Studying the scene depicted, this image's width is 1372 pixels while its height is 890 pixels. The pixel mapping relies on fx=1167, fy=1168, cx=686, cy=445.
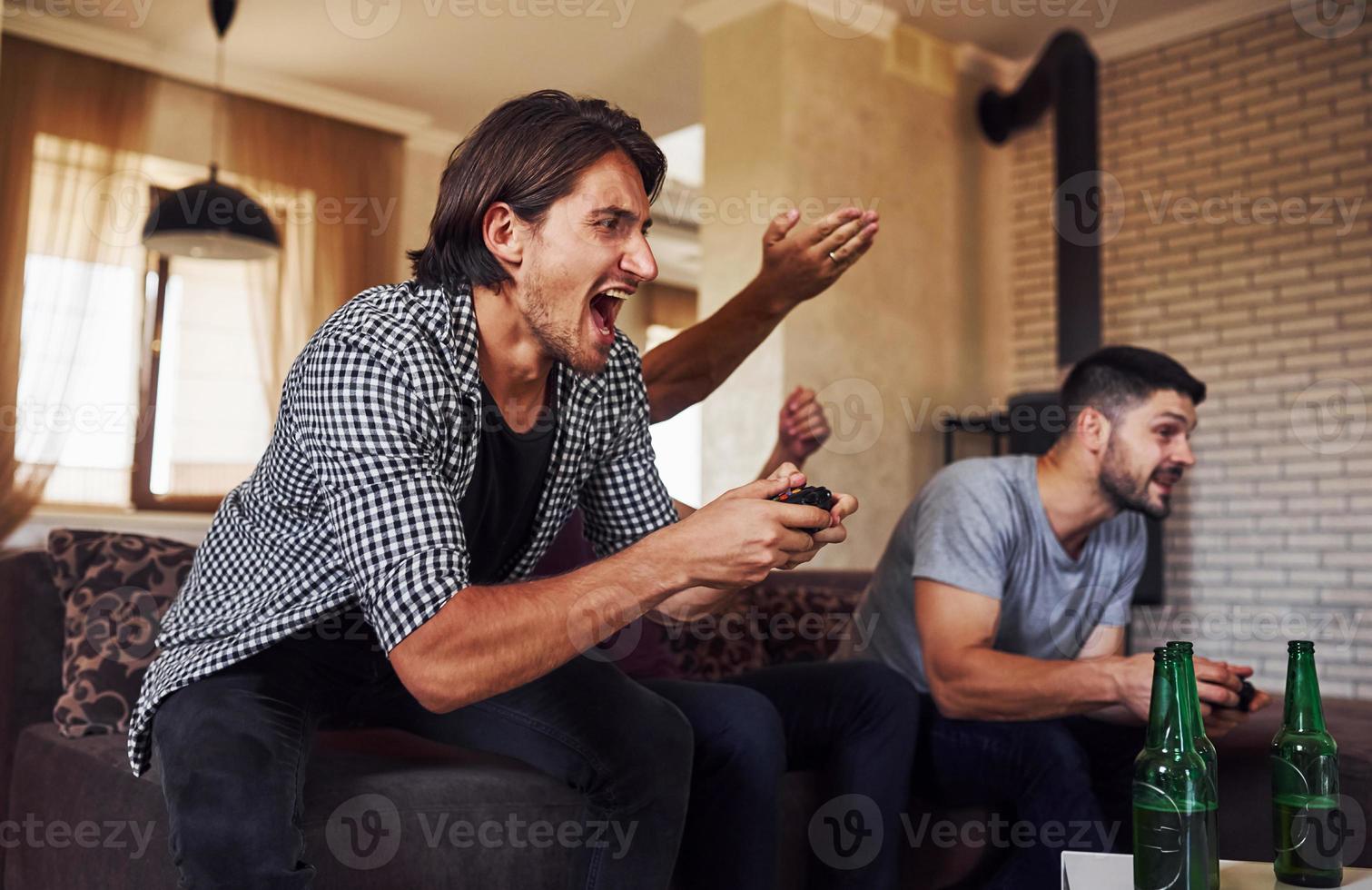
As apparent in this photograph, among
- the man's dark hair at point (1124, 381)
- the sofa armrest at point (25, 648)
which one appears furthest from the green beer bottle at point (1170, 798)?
the sofa armrest at point (25, 648)

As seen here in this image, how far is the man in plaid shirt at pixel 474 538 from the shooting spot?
1.27 m

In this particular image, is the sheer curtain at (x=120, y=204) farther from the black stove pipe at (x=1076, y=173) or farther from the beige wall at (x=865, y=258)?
the black stove pipe at (x=1076, y=173)

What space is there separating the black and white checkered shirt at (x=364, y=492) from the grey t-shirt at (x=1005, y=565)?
692 millimetres

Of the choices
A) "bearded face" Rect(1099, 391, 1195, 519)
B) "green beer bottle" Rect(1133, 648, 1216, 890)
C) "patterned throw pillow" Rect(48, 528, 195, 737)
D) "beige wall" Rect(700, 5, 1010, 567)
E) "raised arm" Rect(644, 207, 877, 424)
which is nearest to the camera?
"green beer bottle" Rect(1133, 648, 1216, 890)

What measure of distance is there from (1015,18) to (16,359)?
17.0ft

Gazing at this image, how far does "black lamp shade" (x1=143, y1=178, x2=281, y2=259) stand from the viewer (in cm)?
450

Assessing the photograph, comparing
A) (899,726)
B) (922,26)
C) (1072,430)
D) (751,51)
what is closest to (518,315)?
(899,726)

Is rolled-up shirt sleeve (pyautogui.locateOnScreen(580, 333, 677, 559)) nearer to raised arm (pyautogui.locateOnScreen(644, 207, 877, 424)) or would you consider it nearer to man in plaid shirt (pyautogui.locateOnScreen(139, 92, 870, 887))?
man in plaid shirt (pyautogui.locateOnScreen(139, 92, 870, 887))

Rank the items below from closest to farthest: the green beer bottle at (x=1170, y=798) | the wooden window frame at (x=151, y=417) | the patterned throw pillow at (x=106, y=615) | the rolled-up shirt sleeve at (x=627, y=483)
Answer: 1. the green beer bottle at (x=1170, y=798)
2. the rolled-up shirt sleeve at (x=627, y=483)
3. the patterned throw pillow at (x=106, y=615)
4. the wooden window frame at (x=151, y=417)

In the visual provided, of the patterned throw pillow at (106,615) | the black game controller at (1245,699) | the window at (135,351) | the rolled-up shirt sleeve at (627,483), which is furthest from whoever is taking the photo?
the window at (135,351)

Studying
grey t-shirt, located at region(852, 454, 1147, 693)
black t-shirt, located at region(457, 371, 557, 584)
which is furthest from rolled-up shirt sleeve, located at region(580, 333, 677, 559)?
grey t-shirt, located at region(852, 454, 1147, 693)

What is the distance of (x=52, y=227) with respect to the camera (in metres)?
5.77

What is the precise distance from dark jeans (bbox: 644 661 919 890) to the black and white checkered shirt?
383 mm

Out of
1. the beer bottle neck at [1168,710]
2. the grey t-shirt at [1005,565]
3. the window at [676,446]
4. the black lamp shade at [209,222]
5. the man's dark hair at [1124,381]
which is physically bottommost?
the beer bottle neck at [1168,710]
